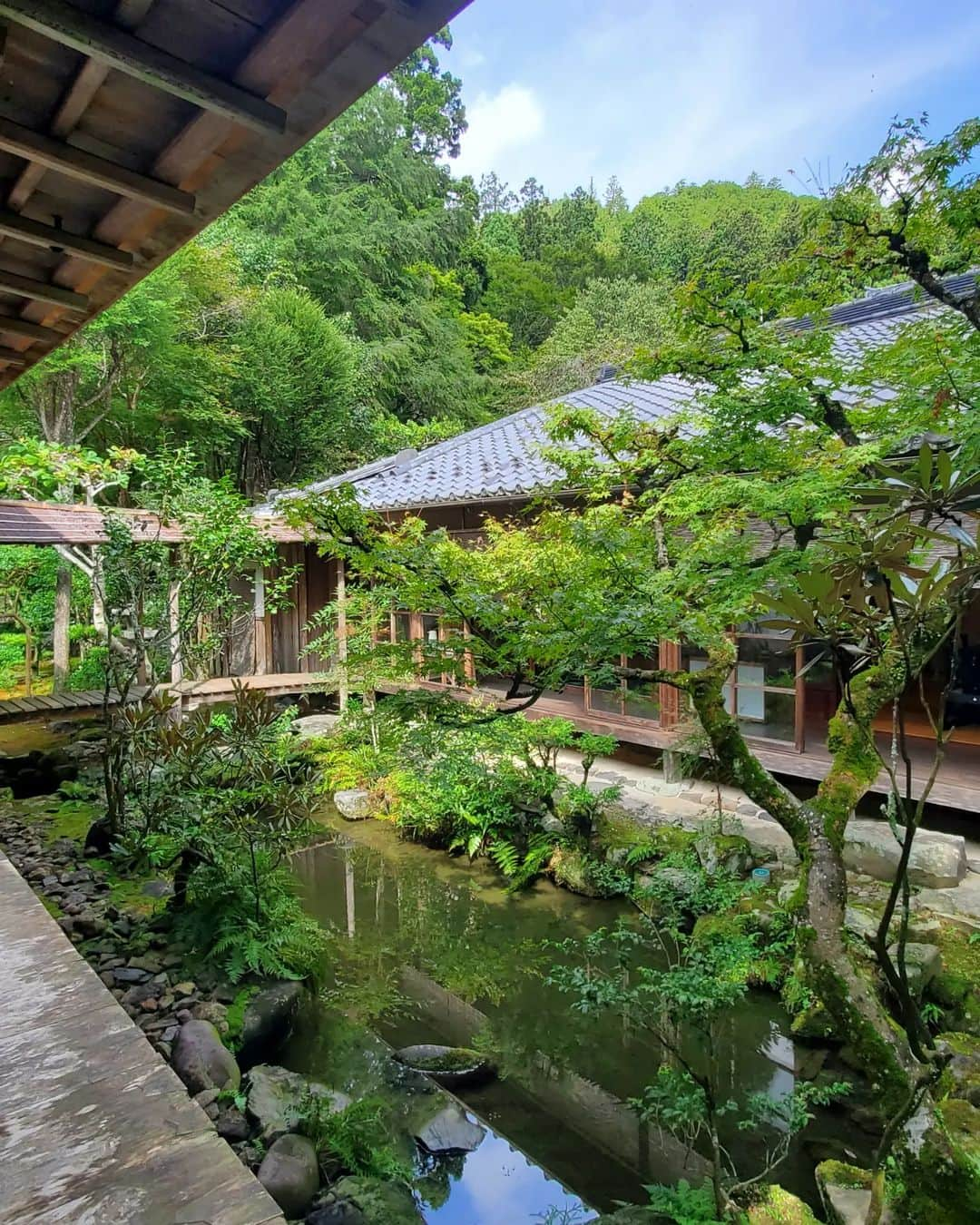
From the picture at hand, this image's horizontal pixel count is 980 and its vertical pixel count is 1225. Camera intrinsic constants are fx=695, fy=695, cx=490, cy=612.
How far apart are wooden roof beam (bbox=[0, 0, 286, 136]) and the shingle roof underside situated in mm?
5225

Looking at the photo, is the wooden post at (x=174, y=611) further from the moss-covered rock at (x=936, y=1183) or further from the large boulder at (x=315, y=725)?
the moss-covered rock at (x=936, y=1183)

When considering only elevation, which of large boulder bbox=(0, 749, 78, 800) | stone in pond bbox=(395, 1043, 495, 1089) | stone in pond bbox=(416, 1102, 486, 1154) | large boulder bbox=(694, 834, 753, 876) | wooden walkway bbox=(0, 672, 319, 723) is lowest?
stone in pond bbox=(416, 1102, 486, 1154)

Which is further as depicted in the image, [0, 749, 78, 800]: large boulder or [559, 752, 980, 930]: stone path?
[0, 749, 78, 800]: large boulder

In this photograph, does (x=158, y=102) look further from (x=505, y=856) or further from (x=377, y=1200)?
(x=505, y=856)

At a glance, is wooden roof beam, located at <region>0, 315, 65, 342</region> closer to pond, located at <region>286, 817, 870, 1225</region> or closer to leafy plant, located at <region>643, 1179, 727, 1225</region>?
pond, located at <region>286, 817, 870, 1225</region>

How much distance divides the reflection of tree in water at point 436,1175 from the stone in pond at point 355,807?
463cm

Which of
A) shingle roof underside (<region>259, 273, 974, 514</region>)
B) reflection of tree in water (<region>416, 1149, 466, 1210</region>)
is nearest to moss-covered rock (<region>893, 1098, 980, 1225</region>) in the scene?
reflection of tree in water (<region>416, 1149, 466, 1210</region>)

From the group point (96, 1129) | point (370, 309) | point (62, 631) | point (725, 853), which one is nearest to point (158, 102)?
point (96, 1129)

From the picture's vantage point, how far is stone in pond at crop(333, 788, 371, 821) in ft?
26.5

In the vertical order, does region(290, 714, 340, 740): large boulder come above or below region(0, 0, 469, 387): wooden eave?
below

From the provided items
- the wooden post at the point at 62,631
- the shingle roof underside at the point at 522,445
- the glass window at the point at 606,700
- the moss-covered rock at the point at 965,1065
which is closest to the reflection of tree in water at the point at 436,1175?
the moss-covered rock at the point at 965,1065

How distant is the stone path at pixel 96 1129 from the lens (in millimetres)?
1837

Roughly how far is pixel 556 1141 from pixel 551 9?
509cm

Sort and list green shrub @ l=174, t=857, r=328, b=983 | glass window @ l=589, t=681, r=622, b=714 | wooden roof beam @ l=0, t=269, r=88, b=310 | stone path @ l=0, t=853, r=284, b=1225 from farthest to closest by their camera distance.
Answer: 1. glass window @ l=589, t=681, r=622, b=714
2. green shrub @ l=174, t=857, r=328, b=983
3. wooden roof beam @ l=0, t=269, r=88, b=310
4. stone path @ l=0, t=853, r=284, b=1225
